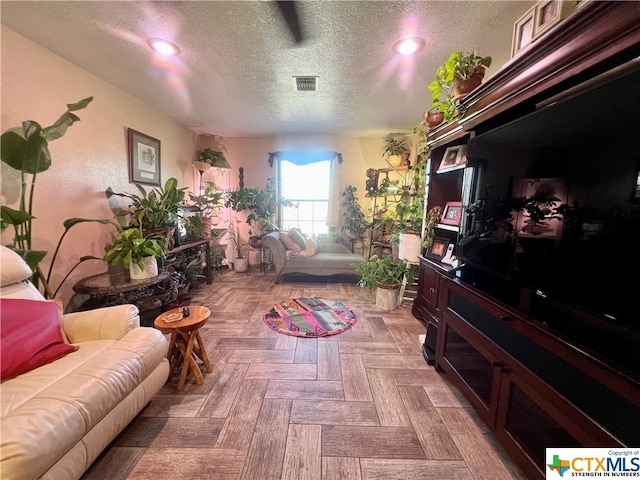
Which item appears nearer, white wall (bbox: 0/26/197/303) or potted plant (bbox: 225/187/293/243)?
white wall (bbox: 0/26/197/303)

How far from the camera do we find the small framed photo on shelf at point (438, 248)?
2.28 metres

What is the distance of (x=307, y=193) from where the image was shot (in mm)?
4836

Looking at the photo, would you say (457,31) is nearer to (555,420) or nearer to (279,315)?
(555,420)

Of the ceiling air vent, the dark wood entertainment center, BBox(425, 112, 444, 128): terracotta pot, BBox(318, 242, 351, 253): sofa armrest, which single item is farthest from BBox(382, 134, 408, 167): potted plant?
the dark wood entertainment center

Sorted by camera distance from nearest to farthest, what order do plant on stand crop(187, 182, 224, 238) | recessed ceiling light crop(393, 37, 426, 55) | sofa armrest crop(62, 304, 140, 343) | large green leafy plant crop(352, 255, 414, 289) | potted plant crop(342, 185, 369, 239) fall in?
sofa armrest crop(62, 304, 140, 343), recessed ceiling light crop(393, 37, 426, 55), large green leafy plant crop(352, 255, 414, 289), plant on stand crop(187, 182, 224, 238), potted plant crop(342, 185, 369, 239)

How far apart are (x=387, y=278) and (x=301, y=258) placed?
4.90 ft

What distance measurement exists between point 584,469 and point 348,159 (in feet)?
14.6

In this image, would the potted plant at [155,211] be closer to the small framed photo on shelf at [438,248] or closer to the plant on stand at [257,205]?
the plant on stand at [257,205]

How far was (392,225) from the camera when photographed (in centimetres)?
428

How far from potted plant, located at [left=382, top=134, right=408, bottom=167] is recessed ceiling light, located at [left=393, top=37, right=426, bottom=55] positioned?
2330 millimetres

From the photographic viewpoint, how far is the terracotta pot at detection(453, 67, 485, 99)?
1714mm

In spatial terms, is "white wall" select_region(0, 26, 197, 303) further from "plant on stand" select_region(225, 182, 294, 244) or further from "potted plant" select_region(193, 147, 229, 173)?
"plant on stand" select_region(225, 182, 294, 244)

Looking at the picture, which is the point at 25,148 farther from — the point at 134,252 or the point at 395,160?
the point at 395,160

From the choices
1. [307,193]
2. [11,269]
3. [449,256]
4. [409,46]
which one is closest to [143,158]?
Result: [11,269]
